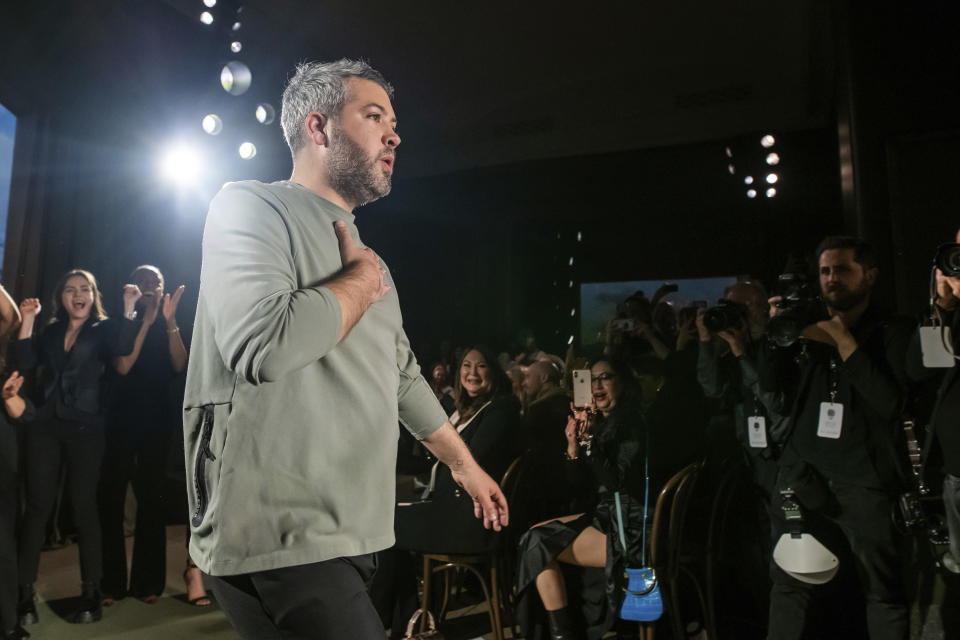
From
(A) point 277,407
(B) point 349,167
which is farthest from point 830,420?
(A) point 277,407

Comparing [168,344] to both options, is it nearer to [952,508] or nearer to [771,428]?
[771,428]

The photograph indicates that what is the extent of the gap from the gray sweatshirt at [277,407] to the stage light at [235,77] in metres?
3.35

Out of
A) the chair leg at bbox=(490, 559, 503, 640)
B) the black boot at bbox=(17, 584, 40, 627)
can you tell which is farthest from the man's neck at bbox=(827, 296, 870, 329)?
the black boot at bbox=(17, 584, 40, 627)

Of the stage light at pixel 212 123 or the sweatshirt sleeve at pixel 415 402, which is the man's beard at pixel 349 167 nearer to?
the sweatshirt sleeve at pixel 415 402

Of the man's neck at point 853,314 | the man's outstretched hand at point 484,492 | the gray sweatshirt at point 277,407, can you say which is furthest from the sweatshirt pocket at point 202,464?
the man's neck at point 853,314

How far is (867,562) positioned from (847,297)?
890 millimetres

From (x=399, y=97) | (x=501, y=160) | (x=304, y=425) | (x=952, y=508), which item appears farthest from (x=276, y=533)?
(x=501, y=160)

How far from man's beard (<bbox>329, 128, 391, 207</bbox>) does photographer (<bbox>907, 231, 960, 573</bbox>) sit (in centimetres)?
166

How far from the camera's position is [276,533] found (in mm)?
859

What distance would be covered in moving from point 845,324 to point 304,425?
6.97 ft

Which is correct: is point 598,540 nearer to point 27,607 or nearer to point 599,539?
point 599,539

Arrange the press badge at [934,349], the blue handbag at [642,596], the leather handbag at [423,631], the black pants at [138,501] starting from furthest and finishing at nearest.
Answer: the black pants at [138,501] < the leather handbag at [423,631] < the blue handbag at [642,596] < the press badge at [934,349]

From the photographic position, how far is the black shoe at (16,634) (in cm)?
285

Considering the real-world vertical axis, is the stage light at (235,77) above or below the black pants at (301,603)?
above
